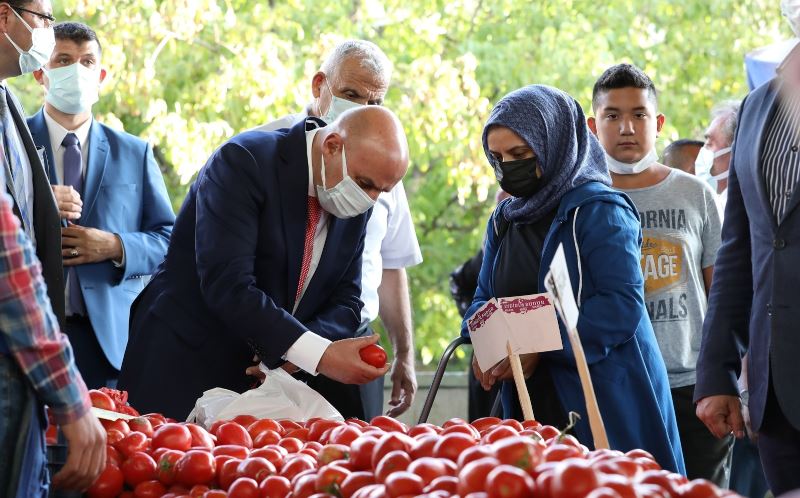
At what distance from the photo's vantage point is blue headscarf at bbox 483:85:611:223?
3.42 meters

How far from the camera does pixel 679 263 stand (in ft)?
13.7

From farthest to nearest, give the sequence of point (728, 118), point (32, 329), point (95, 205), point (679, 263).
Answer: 1. point (728, 118)
2. point (95, 205)
3. point (679, 263)
4. point (32, 329)

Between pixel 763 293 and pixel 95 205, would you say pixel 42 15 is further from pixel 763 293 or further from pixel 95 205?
pixel 763 293

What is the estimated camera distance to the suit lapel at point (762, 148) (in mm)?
2859

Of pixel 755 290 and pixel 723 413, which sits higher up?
pixel 755 290

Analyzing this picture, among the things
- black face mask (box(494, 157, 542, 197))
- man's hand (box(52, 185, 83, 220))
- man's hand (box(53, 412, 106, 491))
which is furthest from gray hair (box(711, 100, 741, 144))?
man's hand (box(53, 412, 106, 491))

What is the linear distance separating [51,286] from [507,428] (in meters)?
1.34

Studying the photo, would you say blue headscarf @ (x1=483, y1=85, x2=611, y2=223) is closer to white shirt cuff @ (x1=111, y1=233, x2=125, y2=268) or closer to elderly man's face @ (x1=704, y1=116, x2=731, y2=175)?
white shirt cuff @ (x1=111, y1=233, x2=125, y2=268)

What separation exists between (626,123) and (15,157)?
7.91 ft

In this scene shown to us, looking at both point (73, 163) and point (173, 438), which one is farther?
point (73, 163)

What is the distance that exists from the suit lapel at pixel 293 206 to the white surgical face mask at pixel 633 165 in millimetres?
1434

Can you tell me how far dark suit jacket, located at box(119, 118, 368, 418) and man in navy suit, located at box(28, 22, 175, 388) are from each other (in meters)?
0.79

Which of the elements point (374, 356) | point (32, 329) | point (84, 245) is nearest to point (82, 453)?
point (32, 329)

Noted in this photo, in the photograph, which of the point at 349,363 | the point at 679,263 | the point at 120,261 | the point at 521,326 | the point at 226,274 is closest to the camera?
the point at 521,326
